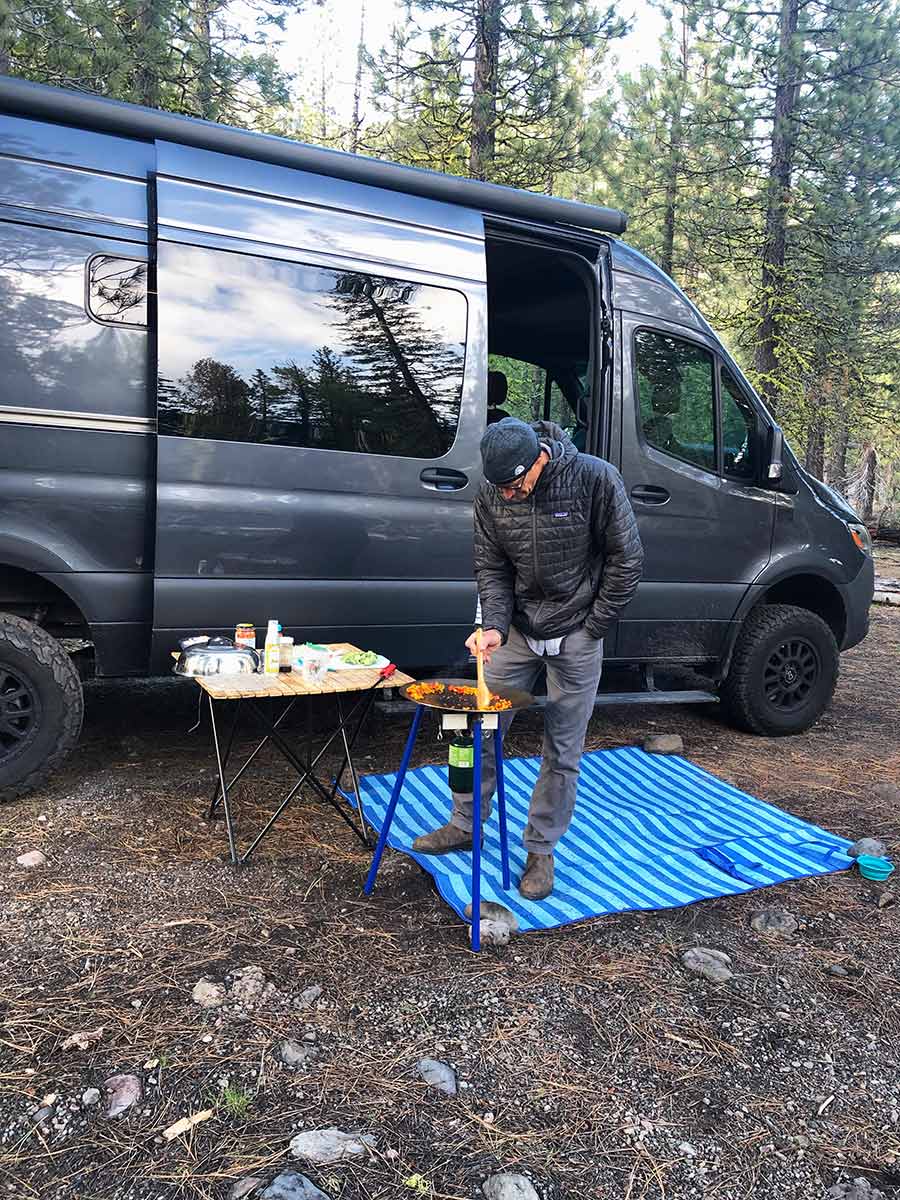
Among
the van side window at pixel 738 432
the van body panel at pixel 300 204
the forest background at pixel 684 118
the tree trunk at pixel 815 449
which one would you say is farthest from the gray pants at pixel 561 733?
the tree trunk at pixel 815 449

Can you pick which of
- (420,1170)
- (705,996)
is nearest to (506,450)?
(705,996)

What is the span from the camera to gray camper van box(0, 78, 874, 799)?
352cm

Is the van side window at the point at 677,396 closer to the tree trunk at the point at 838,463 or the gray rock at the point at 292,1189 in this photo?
the gray rock at the point at 292,1189

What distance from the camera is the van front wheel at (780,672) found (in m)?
5.34

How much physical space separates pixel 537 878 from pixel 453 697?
33.6 inches

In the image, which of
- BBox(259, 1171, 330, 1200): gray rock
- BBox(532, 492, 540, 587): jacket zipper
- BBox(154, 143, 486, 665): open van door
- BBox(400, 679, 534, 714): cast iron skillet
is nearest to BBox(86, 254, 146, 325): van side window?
BBox(154, 143, 486, 665): open van door

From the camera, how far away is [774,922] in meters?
3.15

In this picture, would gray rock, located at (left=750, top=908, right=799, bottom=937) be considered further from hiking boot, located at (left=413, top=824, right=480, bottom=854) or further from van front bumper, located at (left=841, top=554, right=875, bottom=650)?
van front bumper, located at (left=841, top=554, right=875, bottom=650)

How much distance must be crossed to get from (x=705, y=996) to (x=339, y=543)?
2.44 meters

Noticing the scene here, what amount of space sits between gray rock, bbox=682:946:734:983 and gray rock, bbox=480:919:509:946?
0.61 metres

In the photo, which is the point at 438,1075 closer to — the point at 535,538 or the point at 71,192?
the point at 535,538

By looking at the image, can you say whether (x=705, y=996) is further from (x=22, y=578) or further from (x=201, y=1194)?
(x=22, y=578)

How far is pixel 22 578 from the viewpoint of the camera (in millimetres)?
3762

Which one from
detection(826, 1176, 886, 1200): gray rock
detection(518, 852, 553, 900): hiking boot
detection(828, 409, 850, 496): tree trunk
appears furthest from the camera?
detection(828, 409, 850, 496): tree trunk
